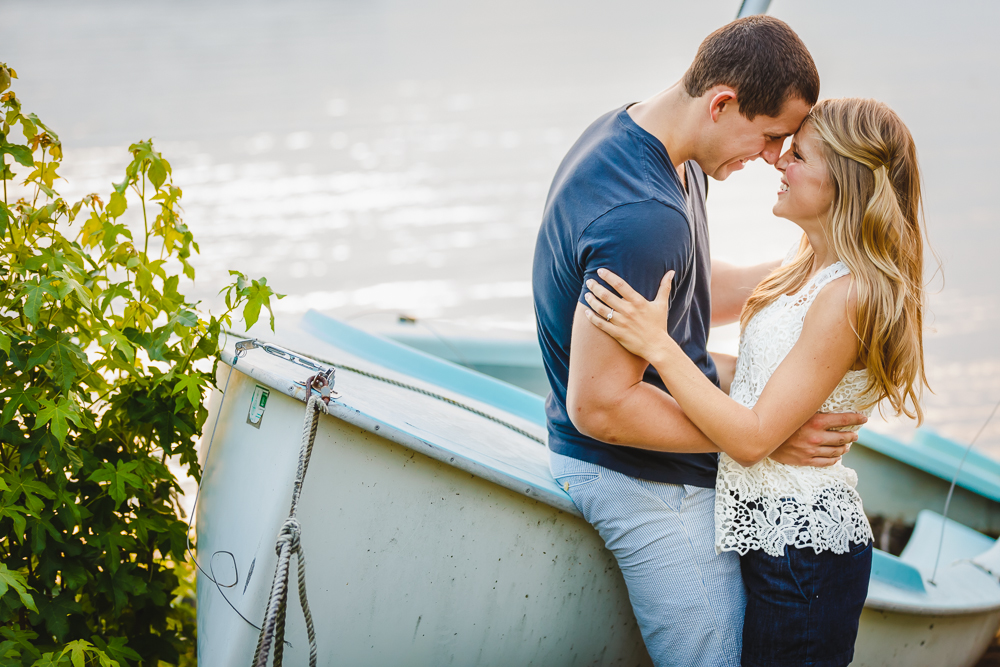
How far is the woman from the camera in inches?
61.2

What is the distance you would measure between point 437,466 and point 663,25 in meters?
19.2

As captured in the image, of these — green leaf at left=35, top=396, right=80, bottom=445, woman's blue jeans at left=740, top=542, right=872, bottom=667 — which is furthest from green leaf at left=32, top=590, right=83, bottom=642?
woman's blue jeans at left=740, top=542, right=872, bottom=667

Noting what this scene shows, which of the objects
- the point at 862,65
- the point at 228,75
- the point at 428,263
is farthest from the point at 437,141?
the point at 862,65

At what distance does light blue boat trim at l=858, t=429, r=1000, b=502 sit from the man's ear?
218 centimetres

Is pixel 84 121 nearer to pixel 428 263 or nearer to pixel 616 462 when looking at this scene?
pixel 428 263

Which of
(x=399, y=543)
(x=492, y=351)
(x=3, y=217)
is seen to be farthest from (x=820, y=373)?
(x=492, y=351)

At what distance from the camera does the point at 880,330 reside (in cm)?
155

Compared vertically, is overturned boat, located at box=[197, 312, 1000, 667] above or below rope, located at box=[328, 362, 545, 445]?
below

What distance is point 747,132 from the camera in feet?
5.46

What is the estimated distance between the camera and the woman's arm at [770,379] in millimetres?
1506

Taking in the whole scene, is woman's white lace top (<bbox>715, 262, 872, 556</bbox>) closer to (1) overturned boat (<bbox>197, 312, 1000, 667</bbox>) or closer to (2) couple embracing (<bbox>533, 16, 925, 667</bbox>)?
(2) couple embracing (<bbox>533, 16, 925, 667</bbox>)

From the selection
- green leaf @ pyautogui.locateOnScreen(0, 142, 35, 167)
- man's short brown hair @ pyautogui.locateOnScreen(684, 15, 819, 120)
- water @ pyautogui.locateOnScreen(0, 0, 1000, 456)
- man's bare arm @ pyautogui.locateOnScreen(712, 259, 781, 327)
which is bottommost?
green leaf @ pyautogui.locateOnScreen(0, 142, 35, 167)

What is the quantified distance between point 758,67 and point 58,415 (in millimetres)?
1627

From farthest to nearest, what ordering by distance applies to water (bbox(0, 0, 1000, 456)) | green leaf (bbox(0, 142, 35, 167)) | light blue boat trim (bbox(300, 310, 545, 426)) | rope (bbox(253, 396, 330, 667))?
water (bbox(0, 0, 1000, 456)) < light blue boat trim (bbox(300, 310, 545, 426)) < green leaf (bbox(0, 142, 35, 167)) < rope (bbox(253, 396, 330, 667))
